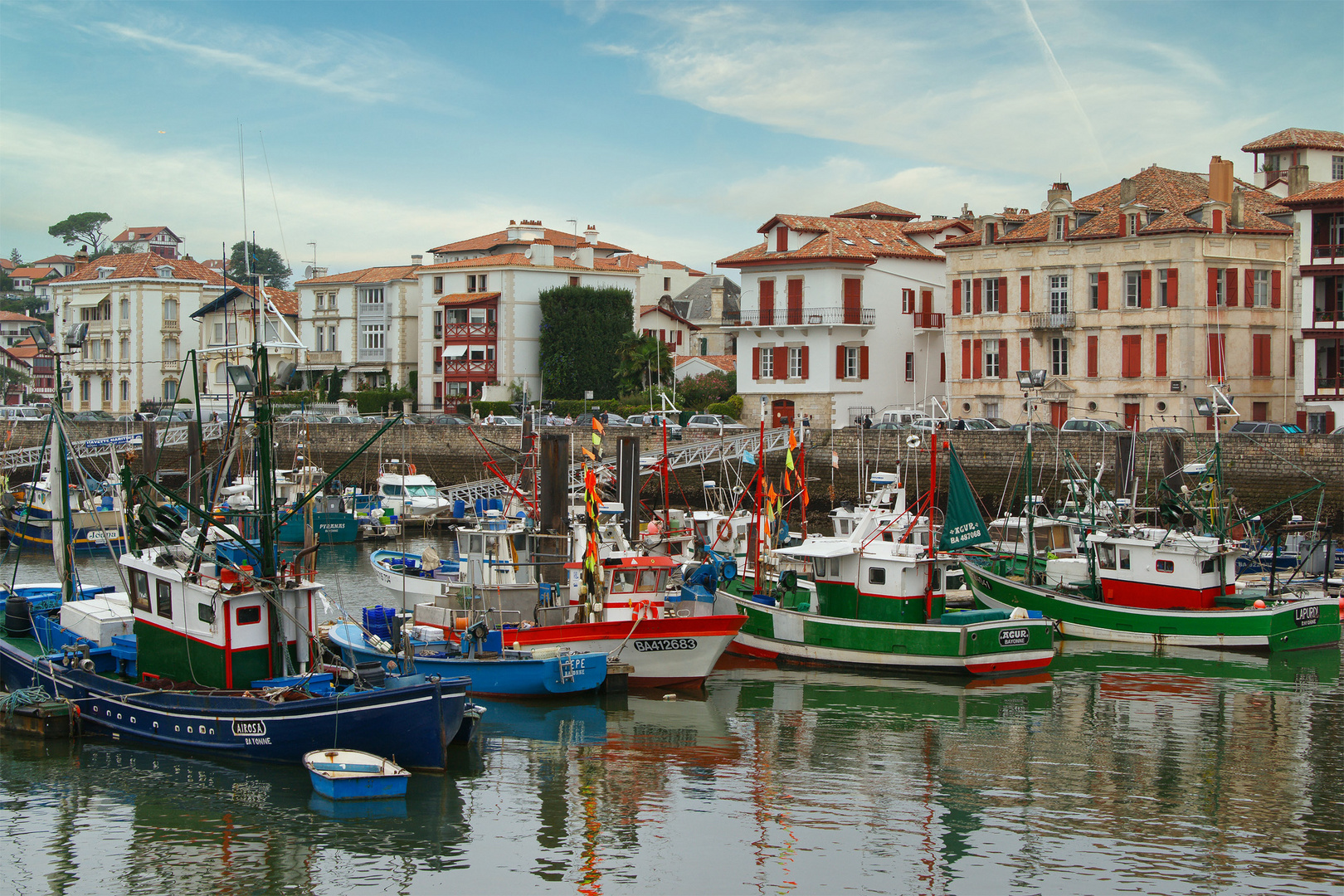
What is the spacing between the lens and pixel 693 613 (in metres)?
25.4

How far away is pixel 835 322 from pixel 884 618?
33.8 metres

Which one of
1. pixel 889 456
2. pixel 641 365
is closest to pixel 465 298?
pixel 641 365

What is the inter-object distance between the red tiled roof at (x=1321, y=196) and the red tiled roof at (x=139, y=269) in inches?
2492

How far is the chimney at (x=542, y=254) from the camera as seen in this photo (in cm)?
7794

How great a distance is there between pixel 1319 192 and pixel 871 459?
712 inches

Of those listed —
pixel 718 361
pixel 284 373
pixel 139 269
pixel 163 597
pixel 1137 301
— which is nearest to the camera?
pixel 284 373

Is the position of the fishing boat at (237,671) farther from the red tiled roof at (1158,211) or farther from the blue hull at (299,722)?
the red tiled roof at (1158,211)

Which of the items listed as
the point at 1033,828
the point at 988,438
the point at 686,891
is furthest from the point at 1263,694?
the point at 988,438

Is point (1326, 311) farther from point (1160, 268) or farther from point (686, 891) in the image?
point (686, 891)

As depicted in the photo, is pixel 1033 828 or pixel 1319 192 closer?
pixel 1033 828

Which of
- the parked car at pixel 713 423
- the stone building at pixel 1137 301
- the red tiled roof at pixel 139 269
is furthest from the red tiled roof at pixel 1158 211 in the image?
the red tiled roof at pixel 139 269

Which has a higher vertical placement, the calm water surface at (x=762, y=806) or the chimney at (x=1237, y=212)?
the chimney at (x=1237, y=212)

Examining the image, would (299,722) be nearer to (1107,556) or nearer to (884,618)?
(884,618)

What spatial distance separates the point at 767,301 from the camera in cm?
6100
